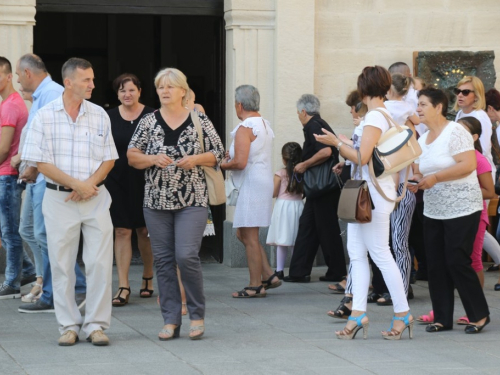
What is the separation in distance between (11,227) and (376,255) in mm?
3434

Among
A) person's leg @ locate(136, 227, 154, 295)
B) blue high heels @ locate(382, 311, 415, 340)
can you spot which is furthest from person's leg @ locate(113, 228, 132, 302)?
blue high heels @ locate(382, 311, 415, 340)

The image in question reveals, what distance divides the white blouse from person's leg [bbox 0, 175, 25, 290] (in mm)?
3518

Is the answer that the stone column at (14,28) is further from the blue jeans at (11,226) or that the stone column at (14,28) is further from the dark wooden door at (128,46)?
the dark wooden door at (128,46)

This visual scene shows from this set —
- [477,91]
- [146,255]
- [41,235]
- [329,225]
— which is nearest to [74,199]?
[41,235]

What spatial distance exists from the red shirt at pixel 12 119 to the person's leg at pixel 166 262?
6.56 feet

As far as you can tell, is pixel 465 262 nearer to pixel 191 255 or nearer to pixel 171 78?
pixel 191 255

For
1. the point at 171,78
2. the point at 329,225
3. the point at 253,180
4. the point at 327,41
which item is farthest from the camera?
the point at 327,41

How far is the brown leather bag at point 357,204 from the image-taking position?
6.91 meters

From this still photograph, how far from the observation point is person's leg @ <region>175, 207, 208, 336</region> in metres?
7.07

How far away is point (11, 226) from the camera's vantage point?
29.4 ft

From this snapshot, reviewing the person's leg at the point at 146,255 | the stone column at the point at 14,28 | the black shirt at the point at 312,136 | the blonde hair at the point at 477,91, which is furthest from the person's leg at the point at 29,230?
the blonde hair at the point at 477,91

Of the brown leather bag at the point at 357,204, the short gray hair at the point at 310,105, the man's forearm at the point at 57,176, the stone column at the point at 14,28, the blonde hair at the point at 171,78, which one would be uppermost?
the stone column at the point at 14,28

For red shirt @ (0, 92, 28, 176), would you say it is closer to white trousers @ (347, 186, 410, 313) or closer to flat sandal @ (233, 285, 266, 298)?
flat sandal @ (233, 285, 266, 298)

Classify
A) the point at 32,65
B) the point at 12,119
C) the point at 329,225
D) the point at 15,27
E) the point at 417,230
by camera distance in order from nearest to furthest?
the point at 32,65 < the point at 12,119 < the point at 417,230 < the point at 329,225 < the point at 15,27
